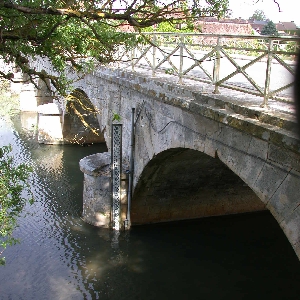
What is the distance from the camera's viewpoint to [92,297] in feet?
25.3

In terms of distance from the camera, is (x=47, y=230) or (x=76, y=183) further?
(x=76, y=183)

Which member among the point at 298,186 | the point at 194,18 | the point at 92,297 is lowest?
the point at 92,297

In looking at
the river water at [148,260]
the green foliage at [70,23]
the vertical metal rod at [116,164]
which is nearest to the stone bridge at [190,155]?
the vertical metal rod at [116,164]

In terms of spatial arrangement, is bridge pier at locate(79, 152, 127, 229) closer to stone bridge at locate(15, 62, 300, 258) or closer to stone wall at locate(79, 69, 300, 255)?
stone bridge at locate(15, 62, 300, 258)

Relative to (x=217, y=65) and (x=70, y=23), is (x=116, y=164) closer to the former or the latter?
(x=217, y=65)

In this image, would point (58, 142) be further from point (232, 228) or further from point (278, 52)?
point (278, 52)

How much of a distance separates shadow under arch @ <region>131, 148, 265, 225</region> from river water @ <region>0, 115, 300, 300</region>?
0.29 meters

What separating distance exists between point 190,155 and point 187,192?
2176 mm

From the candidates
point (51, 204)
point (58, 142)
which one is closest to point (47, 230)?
point (51, 204)

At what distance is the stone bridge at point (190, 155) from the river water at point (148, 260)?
0.56 meters

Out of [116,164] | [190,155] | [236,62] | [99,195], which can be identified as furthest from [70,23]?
[99,195]

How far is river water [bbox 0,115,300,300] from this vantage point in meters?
7.93

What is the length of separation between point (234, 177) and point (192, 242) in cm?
196

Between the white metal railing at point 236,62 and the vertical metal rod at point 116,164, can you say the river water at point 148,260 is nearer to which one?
the vertical metal rod at point 116,164
